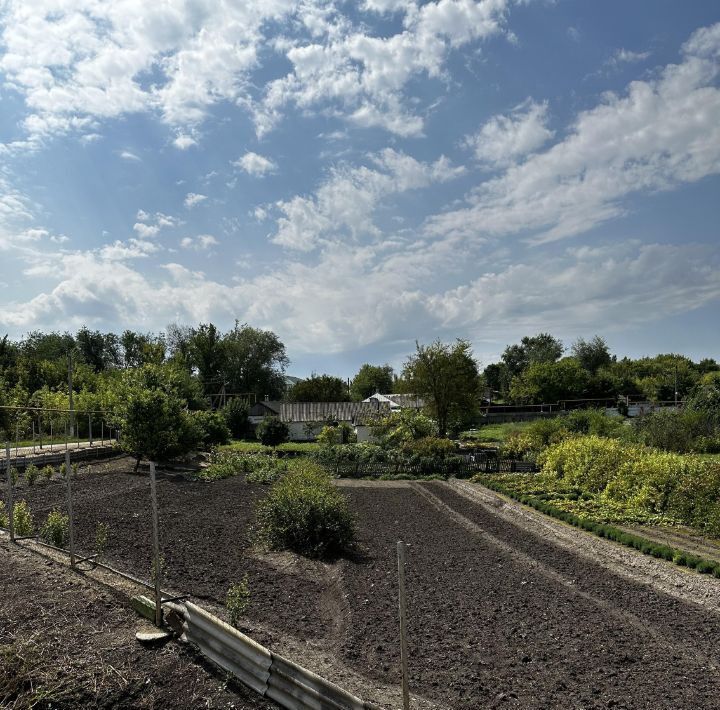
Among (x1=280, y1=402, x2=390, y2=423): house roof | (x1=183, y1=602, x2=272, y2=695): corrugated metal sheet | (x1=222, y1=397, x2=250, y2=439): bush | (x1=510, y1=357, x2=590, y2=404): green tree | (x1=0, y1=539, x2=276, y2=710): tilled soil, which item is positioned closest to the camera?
(x1=0, y1=539, x2=276, y2=710): tilled soil

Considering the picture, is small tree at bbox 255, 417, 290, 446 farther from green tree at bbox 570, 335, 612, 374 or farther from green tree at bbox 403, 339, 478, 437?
green tree at bbox 570, 335, 612, 374

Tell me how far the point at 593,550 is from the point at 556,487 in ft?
26.5

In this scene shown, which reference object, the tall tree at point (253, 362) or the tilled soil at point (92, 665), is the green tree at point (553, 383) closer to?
the tall tree at point (253, 362)

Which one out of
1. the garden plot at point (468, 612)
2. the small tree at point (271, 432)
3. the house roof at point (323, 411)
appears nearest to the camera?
the garden plot at point (468, 612)

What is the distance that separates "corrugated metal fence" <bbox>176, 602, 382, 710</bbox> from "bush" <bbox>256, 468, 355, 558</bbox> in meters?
4.65

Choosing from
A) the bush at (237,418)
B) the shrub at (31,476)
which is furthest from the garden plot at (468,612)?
the bush at (237,418)

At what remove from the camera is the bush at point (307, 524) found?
1015 centimetres

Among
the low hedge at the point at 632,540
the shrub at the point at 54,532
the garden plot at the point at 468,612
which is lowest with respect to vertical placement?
the low hedge at the point at 632,540

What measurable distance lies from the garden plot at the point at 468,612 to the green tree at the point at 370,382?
8947 centimetres

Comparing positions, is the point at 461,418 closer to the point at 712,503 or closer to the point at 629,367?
the point at 712,503

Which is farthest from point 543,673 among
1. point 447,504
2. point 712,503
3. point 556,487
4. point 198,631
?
point 556,487

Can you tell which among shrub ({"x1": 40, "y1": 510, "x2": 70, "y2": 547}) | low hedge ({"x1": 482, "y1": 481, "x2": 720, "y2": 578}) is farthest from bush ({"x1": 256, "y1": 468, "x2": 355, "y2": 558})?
low hedge ({"x1": 482, "y1": 481, "x2": 720, "y2": 578})

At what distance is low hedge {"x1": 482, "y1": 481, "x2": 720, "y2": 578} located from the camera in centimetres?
967

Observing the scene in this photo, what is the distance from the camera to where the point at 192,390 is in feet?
128
